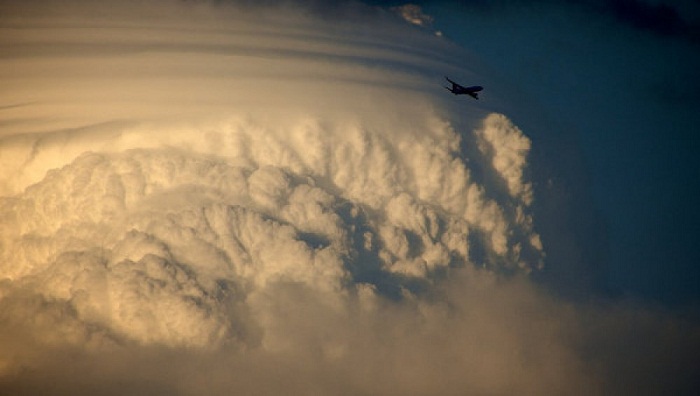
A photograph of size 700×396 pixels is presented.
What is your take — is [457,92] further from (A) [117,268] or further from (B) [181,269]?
(A) [117,268]

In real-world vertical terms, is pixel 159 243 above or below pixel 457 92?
below

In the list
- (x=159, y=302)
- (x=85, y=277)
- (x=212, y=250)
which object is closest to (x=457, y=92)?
(x=212, y=250)

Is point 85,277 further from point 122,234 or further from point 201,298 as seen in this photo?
point 201,298

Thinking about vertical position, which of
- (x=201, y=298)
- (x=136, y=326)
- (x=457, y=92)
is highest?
(x=457, y=92)

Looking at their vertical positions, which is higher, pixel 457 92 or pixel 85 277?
pixel 457 92

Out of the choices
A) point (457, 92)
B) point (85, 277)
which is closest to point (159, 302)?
point (85, 277)

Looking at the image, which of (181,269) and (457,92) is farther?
(181,269)

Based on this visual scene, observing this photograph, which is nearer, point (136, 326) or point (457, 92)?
point (457, 92)

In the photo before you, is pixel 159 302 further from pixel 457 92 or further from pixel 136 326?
pixel 457 92
